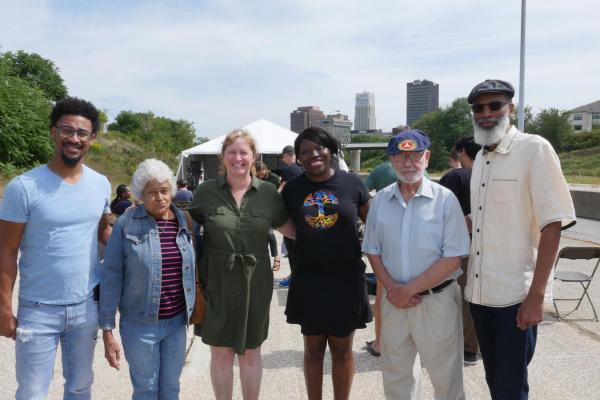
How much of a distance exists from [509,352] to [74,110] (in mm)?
2693

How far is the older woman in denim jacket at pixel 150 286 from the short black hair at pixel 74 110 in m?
0.39

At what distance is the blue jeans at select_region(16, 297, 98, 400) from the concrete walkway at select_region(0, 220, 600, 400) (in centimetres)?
112

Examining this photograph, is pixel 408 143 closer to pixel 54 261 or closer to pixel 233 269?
pixel 233 269

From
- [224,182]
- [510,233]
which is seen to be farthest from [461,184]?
[224,182]

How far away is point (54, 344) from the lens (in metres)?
2.45

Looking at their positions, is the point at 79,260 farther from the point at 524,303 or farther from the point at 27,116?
the point at 27,116

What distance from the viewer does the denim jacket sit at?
2527mm

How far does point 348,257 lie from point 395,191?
0.51 m

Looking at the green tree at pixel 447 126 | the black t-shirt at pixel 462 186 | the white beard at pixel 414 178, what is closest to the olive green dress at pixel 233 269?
the white beard at pixel 414 178

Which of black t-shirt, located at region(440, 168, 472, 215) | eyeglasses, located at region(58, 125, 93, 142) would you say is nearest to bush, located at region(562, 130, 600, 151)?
black t-shirt, located at region(440, 168, 472, 215)

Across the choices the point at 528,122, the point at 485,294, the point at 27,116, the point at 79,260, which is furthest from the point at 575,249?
the point at 528,122

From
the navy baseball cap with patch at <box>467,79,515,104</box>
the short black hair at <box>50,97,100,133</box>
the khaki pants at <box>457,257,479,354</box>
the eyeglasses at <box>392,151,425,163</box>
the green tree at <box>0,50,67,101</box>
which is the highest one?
the green tree at <box>0,50,67,101</box>

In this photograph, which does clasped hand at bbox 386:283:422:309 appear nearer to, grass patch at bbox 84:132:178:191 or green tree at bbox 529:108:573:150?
grass patch at bbox 84:132:178:191

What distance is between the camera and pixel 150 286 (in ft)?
8.33
